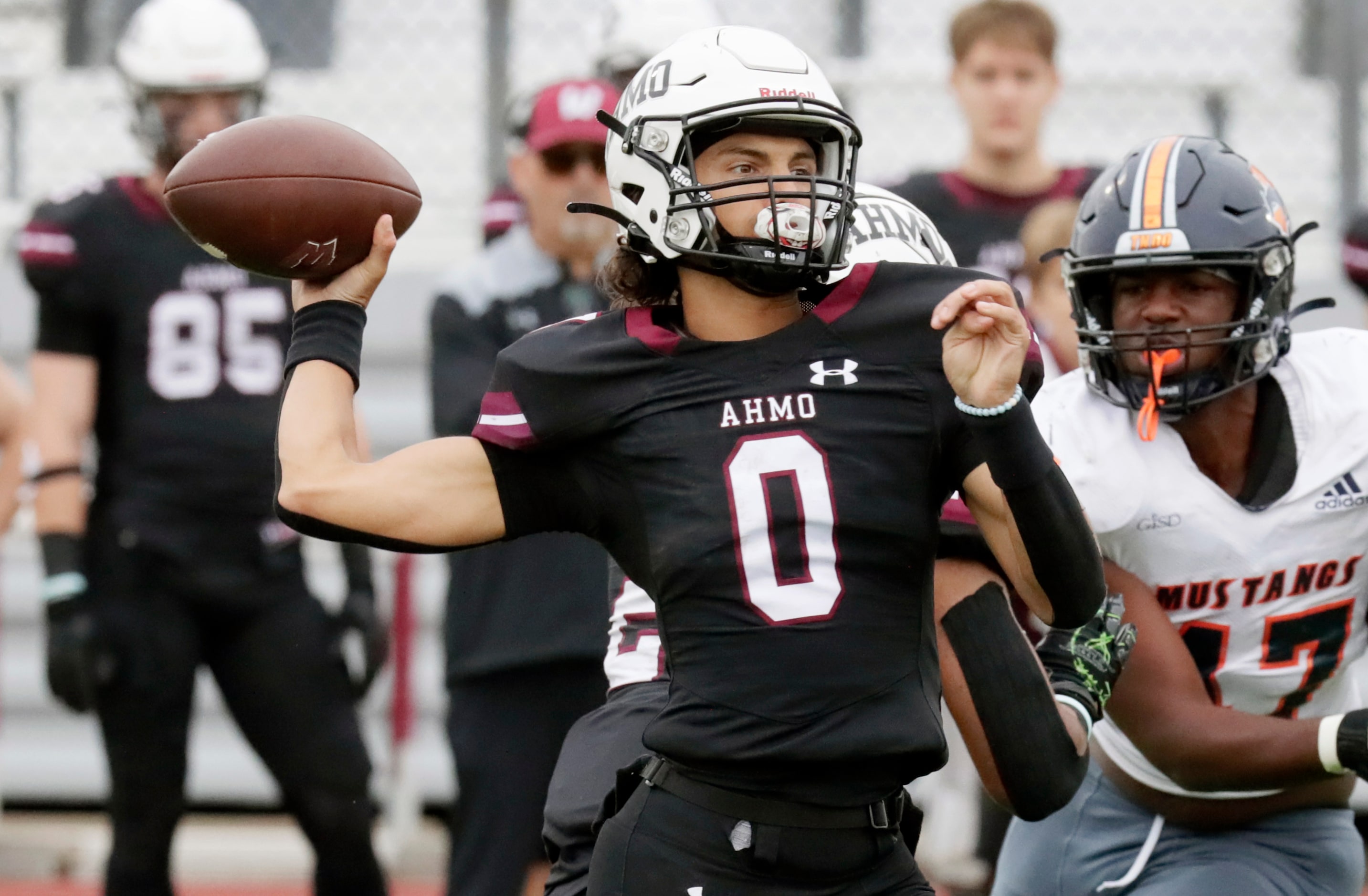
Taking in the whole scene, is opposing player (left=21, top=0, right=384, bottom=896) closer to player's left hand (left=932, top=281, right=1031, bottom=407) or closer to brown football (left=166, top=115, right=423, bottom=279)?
brown football (left=166, top=115, right=423, bottom=279)

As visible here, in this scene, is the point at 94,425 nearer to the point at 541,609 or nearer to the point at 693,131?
the point at 541,609

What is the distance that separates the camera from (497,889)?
13.1 feet

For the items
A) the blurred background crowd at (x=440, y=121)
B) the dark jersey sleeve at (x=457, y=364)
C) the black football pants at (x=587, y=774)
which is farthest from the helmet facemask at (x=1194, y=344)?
the blurred background crowd at (x=440, y=121)

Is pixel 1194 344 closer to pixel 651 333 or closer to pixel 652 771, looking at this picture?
pixel 651 333

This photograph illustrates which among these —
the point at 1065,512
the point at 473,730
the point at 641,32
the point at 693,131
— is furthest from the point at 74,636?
the point at 1065,512

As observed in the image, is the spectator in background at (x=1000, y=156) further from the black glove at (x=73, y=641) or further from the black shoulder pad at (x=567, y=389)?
the black shoulder pad at (x=567, y=389)

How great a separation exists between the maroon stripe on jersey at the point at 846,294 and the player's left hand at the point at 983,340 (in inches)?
6.4

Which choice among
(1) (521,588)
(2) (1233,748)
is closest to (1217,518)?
(2) (1233,748)

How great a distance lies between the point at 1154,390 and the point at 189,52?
100 inches

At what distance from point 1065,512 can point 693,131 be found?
0.67 m

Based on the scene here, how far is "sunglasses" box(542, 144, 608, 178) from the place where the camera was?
429 cm

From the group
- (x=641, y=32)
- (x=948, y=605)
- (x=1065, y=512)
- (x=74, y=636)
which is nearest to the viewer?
(x=1065, y=512)

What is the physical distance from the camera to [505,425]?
251cm

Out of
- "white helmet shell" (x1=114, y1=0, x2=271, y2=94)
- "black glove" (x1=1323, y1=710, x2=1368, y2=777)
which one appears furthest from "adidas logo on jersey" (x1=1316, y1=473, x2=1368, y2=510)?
"white helmet shell" (x1=114, y1=0, x2=271, y2=94)
